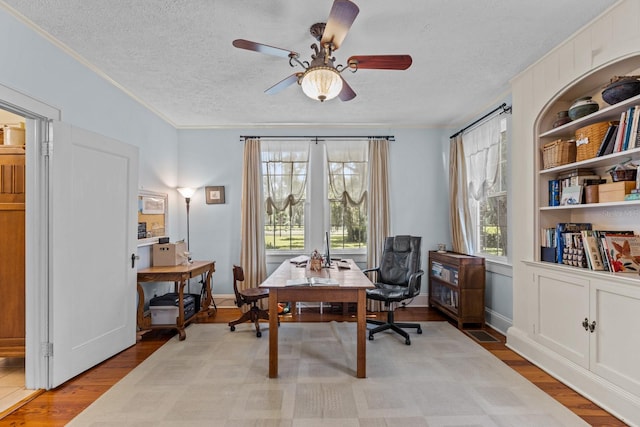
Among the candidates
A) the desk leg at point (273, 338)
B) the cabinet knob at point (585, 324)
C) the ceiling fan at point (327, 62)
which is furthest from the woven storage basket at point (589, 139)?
the desk leg at point (273, 338)

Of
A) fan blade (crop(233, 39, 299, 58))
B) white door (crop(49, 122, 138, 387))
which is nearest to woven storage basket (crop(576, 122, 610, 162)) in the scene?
fan blade (crop(233, 39, 299, 58))

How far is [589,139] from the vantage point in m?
2.51

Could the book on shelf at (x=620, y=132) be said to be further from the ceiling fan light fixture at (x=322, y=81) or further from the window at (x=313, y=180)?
the window at (x=313, y=180)

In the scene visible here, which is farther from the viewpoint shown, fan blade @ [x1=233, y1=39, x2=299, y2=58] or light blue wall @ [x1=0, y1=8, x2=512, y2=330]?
light blue wall @ [x1=0, y1=8, x2=512, y2=330]

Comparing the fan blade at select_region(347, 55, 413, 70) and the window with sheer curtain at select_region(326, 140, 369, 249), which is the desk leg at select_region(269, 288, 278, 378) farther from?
the window with sheer curtain at select_region(326, 140, 369, 249)

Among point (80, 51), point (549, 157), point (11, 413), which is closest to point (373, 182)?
point (549, 157)

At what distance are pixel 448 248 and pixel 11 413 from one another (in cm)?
496

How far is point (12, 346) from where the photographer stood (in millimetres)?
2855

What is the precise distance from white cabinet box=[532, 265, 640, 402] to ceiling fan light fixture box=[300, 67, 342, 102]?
2.28 m

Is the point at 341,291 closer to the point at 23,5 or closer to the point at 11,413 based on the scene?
the point at 11,413

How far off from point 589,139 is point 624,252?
87 cm

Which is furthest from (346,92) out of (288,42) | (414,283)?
(414,283)

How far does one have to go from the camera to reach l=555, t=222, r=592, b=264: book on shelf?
2709mm

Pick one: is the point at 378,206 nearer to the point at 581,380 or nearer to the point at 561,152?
the point at 561,152
